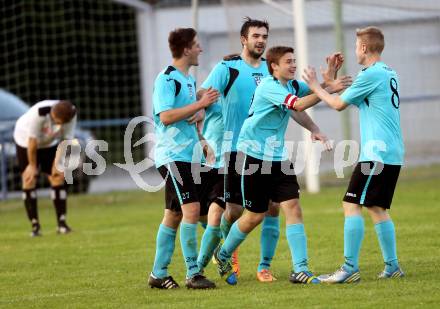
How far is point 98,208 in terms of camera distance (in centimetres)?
1820

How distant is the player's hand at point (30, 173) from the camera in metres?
14.0

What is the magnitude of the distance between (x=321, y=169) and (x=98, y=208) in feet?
17.6

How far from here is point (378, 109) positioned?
8.52 metres

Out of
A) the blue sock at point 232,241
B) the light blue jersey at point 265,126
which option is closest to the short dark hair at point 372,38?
the light blue jersey at point 265,126

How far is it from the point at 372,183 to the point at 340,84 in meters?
0.82

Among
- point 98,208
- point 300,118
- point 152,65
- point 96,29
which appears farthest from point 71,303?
point 96,29

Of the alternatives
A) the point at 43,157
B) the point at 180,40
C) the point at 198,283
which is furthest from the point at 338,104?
the point at 43,157

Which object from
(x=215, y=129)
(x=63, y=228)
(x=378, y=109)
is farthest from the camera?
(x=63, y=228)

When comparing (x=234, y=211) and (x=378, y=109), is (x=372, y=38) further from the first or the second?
(x=234, y=211)

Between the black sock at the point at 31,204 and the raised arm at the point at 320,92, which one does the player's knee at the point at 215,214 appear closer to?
the raised arm at the point at 320,92

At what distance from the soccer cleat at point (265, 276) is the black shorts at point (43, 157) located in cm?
583

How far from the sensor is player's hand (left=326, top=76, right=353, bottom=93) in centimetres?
858

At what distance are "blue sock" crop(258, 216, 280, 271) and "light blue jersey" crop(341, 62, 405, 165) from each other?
111 cm

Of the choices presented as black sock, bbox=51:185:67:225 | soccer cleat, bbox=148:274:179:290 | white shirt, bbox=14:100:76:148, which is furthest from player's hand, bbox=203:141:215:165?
black sock, bbox=51:185:67:225
